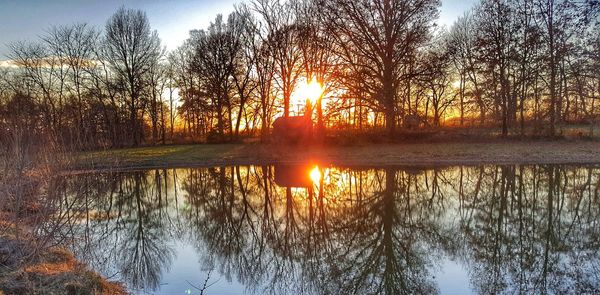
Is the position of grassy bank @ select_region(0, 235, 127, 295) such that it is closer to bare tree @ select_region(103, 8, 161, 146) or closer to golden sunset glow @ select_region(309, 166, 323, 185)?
golden sunset glow @ select_region(309, 166, 323, 185)

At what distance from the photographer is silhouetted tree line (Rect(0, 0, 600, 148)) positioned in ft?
99.7

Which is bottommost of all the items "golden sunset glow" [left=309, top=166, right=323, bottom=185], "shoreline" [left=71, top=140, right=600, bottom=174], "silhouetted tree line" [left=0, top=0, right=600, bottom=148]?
"golden sunset glow" [left=309, top=166, right=323, bottom=185]

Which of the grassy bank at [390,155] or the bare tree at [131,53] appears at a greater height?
the bare tree at [131,53]

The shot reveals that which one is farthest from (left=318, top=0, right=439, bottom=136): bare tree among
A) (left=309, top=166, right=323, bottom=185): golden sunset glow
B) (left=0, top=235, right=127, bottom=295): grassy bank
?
(left=0, top=235, right=127, bottom=295): grassy bank

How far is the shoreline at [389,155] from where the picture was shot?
2462 cm

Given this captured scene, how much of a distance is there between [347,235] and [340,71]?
72.5 ft

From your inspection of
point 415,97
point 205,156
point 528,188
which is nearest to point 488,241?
point 528,188

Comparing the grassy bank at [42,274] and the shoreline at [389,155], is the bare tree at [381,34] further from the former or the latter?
the grassy bank at [42,274]

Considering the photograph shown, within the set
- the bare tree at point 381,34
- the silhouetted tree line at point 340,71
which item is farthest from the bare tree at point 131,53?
the bare tree at point 381,34

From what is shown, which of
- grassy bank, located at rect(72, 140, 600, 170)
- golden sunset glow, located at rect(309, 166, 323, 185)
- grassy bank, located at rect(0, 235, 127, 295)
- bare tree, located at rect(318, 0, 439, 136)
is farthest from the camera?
bare tree, located at rect(318, 0, 439, 136)

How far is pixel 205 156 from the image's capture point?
→ 99.5 ft

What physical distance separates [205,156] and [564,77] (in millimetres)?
25551

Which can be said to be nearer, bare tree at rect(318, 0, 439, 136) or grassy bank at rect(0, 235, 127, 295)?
grassy bank at rect(0, 235, 127, 295)

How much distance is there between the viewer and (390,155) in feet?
90.4
